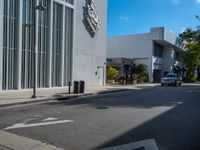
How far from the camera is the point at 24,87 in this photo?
2334 cm

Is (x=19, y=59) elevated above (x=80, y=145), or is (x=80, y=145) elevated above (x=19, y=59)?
(x=19, y=59)

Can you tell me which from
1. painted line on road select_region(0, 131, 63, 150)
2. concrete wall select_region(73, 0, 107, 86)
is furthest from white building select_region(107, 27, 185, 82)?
painted line on road select_region(0, 131, 63, 150)

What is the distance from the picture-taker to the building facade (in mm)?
22112

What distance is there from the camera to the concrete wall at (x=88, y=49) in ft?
98.1

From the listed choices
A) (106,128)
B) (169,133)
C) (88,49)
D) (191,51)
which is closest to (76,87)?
(88,49)

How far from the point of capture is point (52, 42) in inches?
1040

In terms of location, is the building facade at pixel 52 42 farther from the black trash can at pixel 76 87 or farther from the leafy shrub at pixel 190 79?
the leafy shrub at pixel 190 79

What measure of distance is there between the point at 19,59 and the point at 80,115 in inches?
465

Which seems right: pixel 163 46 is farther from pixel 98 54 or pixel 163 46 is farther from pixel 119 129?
pixel 119 129

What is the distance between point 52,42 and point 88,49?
235 inches

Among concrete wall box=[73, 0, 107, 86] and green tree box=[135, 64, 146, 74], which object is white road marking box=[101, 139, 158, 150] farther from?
green tree box=[135, 64, 146, 74]

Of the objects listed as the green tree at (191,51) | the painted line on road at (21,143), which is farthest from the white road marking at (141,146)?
the green tree at (191,51)

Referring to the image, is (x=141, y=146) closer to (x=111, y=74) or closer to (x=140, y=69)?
(x=111, y=74)

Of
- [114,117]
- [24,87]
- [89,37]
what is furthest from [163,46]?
[114,117]
